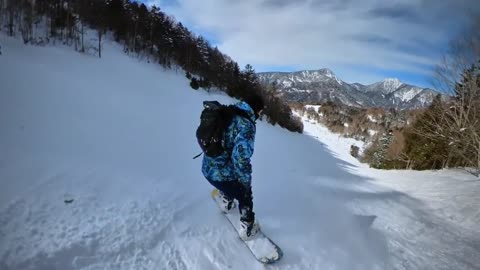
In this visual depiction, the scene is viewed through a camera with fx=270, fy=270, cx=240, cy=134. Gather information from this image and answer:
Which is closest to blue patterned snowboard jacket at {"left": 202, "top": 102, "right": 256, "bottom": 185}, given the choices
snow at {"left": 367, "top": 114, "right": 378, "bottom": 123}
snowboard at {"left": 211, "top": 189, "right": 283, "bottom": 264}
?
snowboard at {"left": 211, "top": 189, "right": 283, "bottom": 264}

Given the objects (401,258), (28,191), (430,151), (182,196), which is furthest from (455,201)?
(430,151)

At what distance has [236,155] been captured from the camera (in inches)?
113

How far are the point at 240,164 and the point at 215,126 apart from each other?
491mm

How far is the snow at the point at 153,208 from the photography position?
2699 mm

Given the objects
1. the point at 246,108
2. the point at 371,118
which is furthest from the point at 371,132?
the point at 246,108

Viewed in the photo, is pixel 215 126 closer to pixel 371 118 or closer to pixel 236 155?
pixel 236 155

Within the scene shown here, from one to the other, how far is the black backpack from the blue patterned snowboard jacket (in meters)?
0.05

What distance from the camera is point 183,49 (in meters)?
29.6

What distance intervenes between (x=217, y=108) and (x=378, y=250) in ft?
10.0

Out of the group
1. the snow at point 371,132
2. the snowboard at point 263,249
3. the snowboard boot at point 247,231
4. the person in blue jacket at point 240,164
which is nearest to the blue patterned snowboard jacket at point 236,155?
the person in blue jacket at point 240,164

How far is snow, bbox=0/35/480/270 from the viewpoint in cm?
270

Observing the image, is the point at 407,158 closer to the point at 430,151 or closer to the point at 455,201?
the point at 430,151

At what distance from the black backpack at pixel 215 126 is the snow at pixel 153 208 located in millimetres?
1098

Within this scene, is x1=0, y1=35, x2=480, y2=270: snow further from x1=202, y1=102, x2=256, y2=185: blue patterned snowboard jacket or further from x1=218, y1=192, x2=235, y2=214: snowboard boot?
x1=202, y1=102, x2=256, y2=185: blue patterned snowboard jacket
